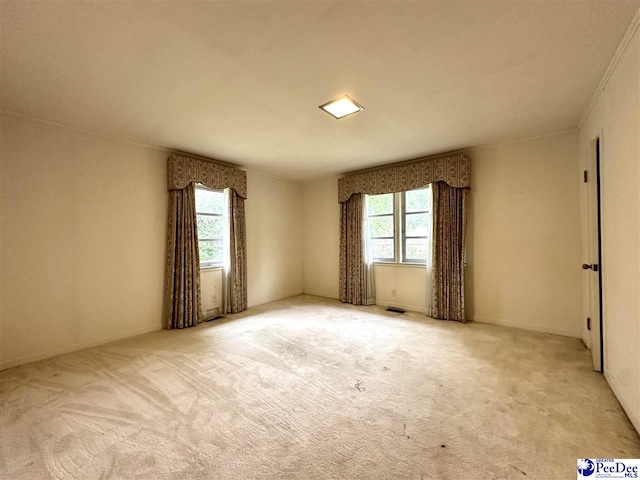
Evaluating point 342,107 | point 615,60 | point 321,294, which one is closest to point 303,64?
point 342,107

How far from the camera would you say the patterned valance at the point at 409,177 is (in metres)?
3.79

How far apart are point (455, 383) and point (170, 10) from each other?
10.5 feet

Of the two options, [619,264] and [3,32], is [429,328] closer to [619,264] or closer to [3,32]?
[619,264]

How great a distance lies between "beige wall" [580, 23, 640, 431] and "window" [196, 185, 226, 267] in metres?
4.47

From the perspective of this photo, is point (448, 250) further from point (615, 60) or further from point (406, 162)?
point (615, 60)

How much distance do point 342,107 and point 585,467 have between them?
9.67 feet

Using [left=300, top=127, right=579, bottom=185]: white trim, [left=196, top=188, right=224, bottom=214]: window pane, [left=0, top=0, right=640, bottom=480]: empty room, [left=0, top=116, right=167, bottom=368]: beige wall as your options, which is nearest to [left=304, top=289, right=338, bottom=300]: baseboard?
[left=0, top=0, right=640, bottom=480]: empty room

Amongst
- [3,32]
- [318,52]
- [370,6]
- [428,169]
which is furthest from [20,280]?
[428,169]

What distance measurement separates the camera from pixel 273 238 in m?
5.31

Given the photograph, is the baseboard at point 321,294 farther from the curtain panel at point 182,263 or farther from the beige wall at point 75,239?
the beige wall at point 75,239

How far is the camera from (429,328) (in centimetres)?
356

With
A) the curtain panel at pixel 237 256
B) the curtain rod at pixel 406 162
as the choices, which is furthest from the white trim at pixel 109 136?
the curtain rod at pixel 406 162

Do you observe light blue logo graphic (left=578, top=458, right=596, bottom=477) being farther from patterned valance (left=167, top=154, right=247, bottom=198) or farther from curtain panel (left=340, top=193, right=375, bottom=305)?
patterned valance (left=167, top=154, right=247, bottom=198)

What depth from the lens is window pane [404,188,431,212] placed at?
14.2 feet
